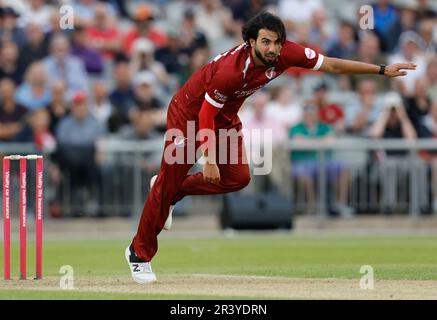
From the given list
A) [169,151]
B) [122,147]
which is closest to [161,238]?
[122,147]

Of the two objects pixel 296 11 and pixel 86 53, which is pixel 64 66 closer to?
pixel 86 53

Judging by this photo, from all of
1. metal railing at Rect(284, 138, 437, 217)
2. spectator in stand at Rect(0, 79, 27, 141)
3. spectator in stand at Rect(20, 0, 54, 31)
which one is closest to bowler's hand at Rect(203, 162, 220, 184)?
metal railing at Rect(284, 138, 437, 217)

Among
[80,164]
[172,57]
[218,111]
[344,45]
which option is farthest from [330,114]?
[218,111]

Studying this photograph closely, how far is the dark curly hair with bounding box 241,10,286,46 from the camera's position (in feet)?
40.4

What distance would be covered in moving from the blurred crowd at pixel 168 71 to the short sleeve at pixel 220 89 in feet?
34.5

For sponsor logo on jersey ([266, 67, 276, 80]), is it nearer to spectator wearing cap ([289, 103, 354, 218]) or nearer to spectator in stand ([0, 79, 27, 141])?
spectator wearing cap ([289, 103, 354, 218])

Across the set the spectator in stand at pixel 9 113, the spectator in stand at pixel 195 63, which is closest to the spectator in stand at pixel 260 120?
the spectator in stand at pixel 195 63

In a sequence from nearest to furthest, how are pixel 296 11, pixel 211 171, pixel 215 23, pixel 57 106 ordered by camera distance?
1. pixel 211 171
2. pixel 57 106
3. pixel 296 11
4. pixel 215 23

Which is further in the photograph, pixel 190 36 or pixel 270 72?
pixel 190 36

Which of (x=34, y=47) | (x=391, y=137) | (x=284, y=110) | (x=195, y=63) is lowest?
(x=391, y=137)

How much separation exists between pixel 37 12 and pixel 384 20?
24.5ft

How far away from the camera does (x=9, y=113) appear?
23656 millimetres

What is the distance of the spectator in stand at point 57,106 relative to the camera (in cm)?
2331

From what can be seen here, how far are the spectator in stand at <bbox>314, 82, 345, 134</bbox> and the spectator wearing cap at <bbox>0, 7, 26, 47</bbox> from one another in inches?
244
